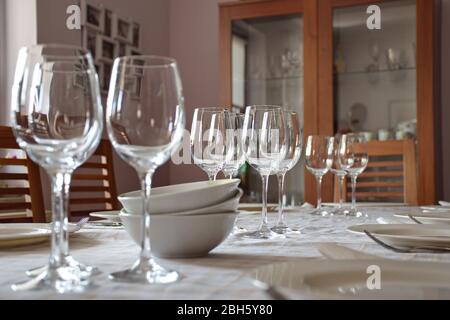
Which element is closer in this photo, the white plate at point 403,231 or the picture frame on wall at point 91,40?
the white plate at point 403,231

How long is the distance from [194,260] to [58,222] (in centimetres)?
19

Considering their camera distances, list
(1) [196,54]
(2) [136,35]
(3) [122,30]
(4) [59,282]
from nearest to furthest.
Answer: (4) [59,282]
(3) [122,30]
(2) [136,35]
(1) [196,54]

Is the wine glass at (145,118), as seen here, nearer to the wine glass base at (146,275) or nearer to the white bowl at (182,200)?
the wine glass base at (146,275)

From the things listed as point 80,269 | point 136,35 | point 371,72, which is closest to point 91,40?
point 136,35

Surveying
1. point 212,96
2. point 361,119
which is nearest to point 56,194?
point 361,119

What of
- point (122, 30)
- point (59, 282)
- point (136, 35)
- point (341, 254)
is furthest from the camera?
point (136, 35)

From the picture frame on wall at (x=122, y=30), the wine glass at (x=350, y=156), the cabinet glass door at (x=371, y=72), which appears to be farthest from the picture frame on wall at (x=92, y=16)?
the wine glass at (x=350, y=156)

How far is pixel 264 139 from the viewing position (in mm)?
850

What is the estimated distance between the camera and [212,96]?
363cm

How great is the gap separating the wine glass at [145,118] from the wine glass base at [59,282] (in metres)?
0.04

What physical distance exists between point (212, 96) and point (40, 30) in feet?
4.15

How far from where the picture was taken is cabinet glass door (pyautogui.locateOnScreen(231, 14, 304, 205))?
3074 millimetres

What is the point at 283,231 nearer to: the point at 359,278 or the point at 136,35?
the point at 359,278

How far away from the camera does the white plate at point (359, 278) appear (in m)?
0.44
